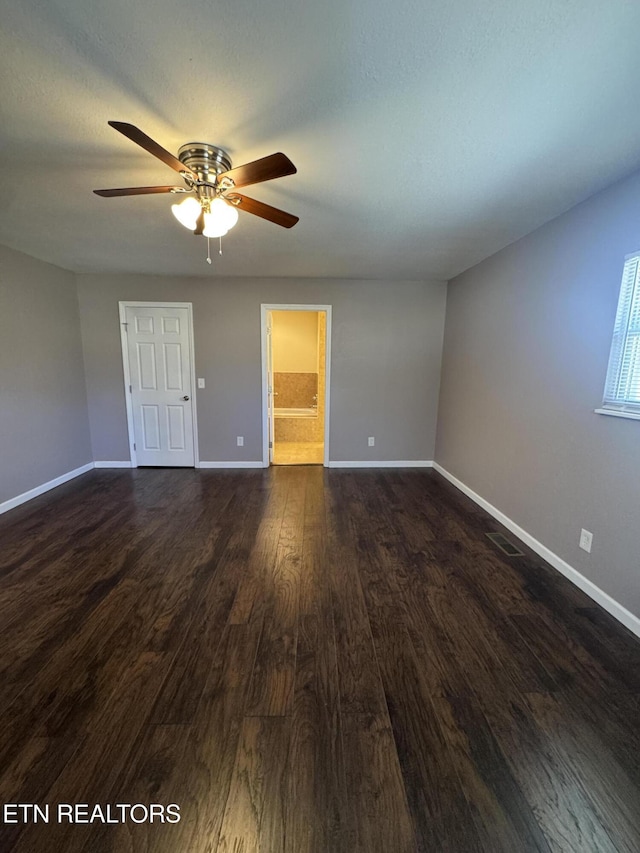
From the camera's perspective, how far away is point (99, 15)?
1.03m

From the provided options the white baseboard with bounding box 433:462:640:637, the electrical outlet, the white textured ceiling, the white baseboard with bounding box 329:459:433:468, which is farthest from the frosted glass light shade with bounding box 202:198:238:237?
the white baseboard with bounding box 329:459:433:468

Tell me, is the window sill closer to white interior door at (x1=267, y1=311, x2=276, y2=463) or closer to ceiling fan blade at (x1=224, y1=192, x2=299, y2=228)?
ceiling fan blade at (x1=224, y1=192, x2=299, y2=228)

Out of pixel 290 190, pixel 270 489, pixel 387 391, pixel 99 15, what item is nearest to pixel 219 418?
pixel 270 489

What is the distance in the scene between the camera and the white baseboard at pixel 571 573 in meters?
1.79

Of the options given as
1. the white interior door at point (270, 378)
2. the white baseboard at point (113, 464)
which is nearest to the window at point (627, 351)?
the white interior door at point (270, 378)

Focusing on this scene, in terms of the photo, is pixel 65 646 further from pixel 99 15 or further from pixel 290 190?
pixel 290 190

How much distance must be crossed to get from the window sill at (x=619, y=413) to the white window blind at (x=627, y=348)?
0.02 meters

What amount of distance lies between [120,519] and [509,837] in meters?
3.10

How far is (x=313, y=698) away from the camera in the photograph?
137 cm

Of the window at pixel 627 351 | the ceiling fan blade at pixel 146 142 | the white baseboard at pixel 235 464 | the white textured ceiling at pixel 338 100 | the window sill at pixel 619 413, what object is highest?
the white textured ceiling at pixel 338 100

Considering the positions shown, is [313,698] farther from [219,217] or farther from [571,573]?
[219,217]

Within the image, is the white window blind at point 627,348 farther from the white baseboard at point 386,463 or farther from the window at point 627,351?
the white baseboard at point 386,463

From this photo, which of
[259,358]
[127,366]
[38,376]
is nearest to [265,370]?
[259,358]

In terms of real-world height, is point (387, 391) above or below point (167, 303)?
below
